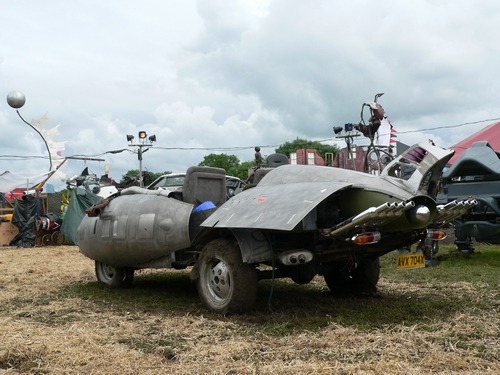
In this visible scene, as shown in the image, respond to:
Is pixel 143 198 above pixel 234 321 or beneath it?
above

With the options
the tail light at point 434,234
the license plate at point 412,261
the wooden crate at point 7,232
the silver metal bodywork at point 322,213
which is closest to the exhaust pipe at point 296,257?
the silver metal bodywork at point 322,213

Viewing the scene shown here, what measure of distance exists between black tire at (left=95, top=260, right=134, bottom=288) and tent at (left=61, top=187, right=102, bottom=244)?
411 inches

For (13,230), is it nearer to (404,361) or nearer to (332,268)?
(332,268)

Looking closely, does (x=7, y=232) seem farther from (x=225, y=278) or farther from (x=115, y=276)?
(x=225, y=278)

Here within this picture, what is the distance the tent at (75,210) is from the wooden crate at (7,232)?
1.78m

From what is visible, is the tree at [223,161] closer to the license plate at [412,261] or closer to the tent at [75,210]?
the tent at [75,210]

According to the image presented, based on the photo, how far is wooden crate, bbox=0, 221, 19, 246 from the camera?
19.5 meters

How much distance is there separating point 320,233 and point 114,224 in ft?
10.4

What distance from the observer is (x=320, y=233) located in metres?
5.51

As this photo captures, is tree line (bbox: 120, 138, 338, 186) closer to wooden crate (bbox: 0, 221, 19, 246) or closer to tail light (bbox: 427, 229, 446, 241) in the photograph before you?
wooden crate (bbox: 0, 221, 19, 246)

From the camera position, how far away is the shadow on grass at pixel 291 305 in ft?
18.0

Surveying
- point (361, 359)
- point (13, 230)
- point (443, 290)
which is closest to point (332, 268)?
point (443, 290)

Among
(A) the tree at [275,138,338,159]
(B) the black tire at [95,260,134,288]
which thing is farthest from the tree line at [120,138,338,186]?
(B) the black tire at [95,260,134,288]

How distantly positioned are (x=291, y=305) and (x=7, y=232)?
15.5 m
